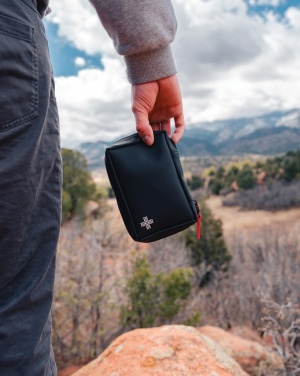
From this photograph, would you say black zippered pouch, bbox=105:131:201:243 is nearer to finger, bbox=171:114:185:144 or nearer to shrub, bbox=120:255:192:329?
finger, bbox=171:114:185:144

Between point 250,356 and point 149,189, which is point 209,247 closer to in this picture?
point 250,356

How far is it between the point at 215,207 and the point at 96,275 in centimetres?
2671

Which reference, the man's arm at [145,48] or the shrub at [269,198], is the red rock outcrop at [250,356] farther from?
the shrub at [269,198]

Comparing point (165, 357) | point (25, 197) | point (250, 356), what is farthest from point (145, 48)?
point (250, 356)

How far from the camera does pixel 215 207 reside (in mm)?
36188

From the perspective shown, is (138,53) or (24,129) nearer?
(24,129)

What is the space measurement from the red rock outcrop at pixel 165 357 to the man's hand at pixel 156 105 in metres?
1.13

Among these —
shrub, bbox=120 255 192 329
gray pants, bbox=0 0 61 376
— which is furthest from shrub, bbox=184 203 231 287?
gray pants, bbox=0 0 61 376

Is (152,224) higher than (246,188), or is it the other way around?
(152,224)

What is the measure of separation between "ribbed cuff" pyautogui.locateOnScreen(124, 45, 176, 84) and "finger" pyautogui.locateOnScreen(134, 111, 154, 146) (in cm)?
10

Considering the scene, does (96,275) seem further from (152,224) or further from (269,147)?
(269,147)

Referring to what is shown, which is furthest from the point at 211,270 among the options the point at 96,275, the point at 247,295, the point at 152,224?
the point at 152,224

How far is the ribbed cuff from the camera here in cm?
106

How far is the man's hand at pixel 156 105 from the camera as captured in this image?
1.11 metres
